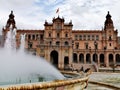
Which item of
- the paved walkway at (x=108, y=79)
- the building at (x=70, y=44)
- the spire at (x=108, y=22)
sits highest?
the spire at (x=108, y=22)

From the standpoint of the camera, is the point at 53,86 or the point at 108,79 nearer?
the point at 53,86

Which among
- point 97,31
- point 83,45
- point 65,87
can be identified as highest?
point 97,31

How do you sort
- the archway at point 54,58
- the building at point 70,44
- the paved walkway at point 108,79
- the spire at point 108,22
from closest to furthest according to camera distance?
the paved walkway at point 108,79, the building at point 70,44, the archway at point 54,58, the spire at point 108,22

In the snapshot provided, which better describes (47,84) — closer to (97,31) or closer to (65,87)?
(65,87)

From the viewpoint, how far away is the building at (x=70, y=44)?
6819 cm

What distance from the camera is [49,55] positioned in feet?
223

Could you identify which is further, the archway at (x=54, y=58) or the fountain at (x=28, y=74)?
the archway at (x=54, y=58)

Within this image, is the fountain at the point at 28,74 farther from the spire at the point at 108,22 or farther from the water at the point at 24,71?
the spire at the point at 108,22

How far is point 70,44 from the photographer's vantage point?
240 ft

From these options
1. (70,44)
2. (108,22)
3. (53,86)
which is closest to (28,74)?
(53,86)

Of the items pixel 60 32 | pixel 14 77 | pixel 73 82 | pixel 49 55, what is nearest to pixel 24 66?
pixel 14 77

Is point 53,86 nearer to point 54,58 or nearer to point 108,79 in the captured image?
→ point 108,79

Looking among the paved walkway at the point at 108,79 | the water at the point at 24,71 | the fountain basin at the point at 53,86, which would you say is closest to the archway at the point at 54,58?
the paved walkway at the point at 108,79

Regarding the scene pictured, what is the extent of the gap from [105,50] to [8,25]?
130ft
